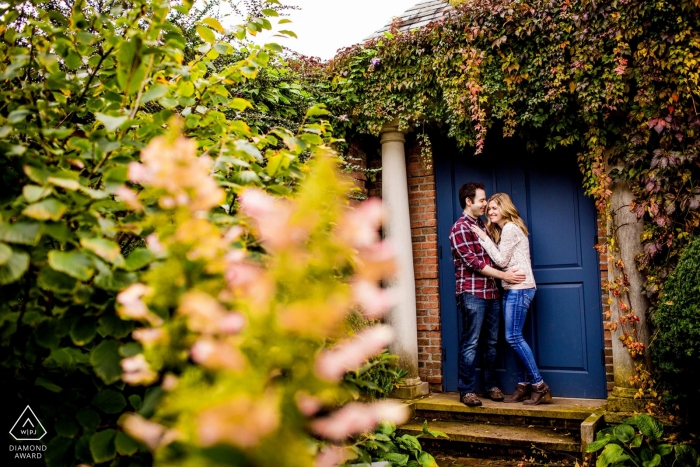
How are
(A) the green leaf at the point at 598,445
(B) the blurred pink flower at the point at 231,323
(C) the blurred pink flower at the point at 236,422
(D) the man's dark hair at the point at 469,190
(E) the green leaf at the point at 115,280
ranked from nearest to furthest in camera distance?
(C) the blurred pink flower at the point at 236,422, (B) the blurred pink flower at the point at 231,323, (E) the green leaf at the point at 115,280, (A) the green leaf at the point at 598,445, (D) the man's dark hair at the point at 469,190

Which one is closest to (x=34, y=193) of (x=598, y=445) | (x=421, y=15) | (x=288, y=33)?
(x=288, y=33)

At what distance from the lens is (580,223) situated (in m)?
5.07

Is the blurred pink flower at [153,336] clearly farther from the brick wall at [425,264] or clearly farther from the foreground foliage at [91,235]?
the brick wall at [425,264]

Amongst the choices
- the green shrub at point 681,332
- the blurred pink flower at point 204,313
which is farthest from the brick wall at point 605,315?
the blurred pink flower at point 204,313

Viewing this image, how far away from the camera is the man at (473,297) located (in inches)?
194

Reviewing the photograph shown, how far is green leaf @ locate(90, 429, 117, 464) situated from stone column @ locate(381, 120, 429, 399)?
424 cm

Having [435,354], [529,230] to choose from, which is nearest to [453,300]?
[435,354]

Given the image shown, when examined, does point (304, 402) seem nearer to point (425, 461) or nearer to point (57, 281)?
point (57, 281)

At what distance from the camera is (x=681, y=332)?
3516 millimetres

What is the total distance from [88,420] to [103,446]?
0.11 meters

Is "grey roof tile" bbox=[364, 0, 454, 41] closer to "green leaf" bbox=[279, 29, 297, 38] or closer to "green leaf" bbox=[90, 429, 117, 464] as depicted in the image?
"green leaf" bbox=[279, 29, 297, 38]

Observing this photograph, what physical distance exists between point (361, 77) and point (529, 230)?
2231 millimetres

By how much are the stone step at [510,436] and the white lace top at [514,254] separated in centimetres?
119

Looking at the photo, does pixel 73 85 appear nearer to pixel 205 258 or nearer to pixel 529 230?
pixel 205 258
